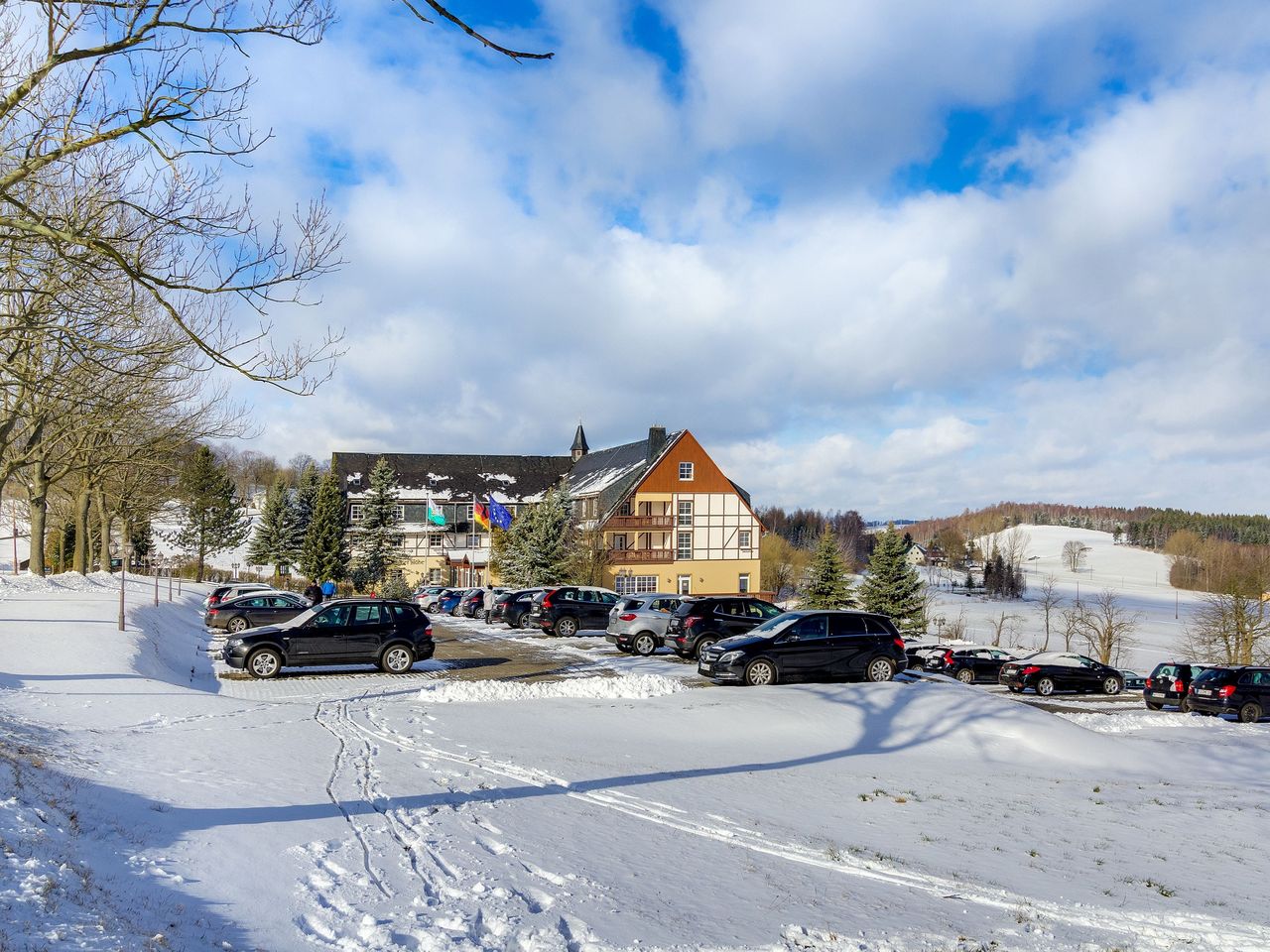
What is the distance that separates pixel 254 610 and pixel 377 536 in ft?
108

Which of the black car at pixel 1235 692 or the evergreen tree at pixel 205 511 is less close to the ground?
the evergreen tree at pixel 205 511

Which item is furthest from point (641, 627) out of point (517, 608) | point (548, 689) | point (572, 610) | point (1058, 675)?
point (1058, 675)

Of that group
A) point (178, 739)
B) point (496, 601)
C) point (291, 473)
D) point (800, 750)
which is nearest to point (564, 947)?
point (178, 739)

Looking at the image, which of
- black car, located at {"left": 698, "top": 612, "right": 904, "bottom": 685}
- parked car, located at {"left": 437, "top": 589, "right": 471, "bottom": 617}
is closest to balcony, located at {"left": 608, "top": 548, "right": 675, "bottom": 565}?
parked car, located at {"left": 437, "top": 589, "right": 471, "bottom": 617}

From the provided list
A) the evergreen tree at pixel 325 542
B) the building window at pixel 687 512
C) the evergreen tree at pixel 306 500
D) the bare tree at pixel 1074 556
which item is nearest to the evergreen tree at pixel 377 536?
the evergreen tree at pixel 325 542

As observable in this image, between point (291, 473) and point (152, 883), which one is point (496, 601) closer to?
point (152, 883)

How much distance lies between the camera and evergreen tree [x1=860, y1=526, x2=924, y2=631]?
46.8 metres

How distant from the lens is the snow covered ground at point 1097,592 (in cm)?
6856

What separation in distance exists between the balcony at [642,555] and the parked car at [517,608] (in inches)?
885

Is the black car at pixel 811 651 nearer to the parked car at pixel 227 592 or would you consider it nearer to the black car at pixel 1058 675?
the black car at pixel 1058 675

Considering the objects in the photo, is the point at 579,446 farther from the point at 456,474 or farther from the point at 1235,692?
the point at 1235,692

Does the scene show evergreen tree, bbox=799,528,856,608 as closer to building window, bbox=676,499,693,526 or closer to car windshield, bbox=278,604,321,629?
building window, bbox=676,499,693,526

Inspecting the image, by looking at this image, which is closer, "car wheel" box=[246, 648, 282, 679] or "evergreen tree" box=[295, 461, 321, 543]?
"car wheel" box=[246, 648, 282, 679]

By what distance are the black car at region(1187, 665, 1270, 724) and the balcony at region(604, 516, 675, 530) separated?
121ft
